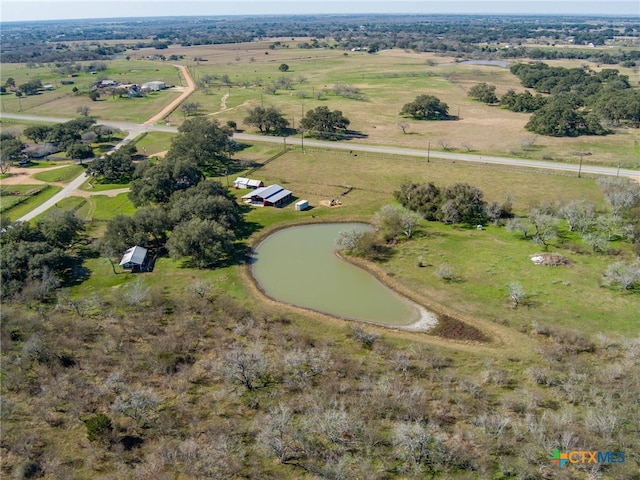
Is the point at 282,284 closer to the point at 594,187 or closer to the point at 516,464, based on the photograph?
the point at 516,464

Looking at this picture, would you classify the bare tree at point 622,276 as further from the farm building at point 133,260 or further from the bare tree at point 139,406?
the farm building at point 133,260

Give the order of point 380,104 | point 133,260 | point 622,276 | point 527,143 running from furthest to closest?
point 380,104 → point 527,143 → point 133,260 → point 622,276

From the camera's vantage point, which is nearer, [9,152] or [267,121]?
[9,152]

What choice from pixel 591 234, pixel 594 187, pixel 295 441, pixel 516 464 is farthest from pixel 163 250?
pixel 594 187

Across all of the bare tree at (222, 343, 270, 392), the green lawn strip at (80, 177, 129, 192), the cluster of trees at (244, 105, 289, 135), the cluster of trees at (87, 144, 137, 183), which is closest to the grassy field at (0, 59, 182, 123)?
the cluster of trees at (244, 105, 289, 135)

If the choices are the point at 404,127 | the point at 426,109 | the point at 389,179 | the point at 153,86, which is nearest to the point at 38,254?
the point at 389,179

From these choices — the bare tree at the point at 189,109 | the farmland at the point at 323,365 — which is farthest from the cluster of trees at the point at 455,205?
the bare tree at the point at 189,109

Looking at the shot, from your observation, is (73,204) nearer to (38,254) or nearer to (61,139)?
(38,254)
